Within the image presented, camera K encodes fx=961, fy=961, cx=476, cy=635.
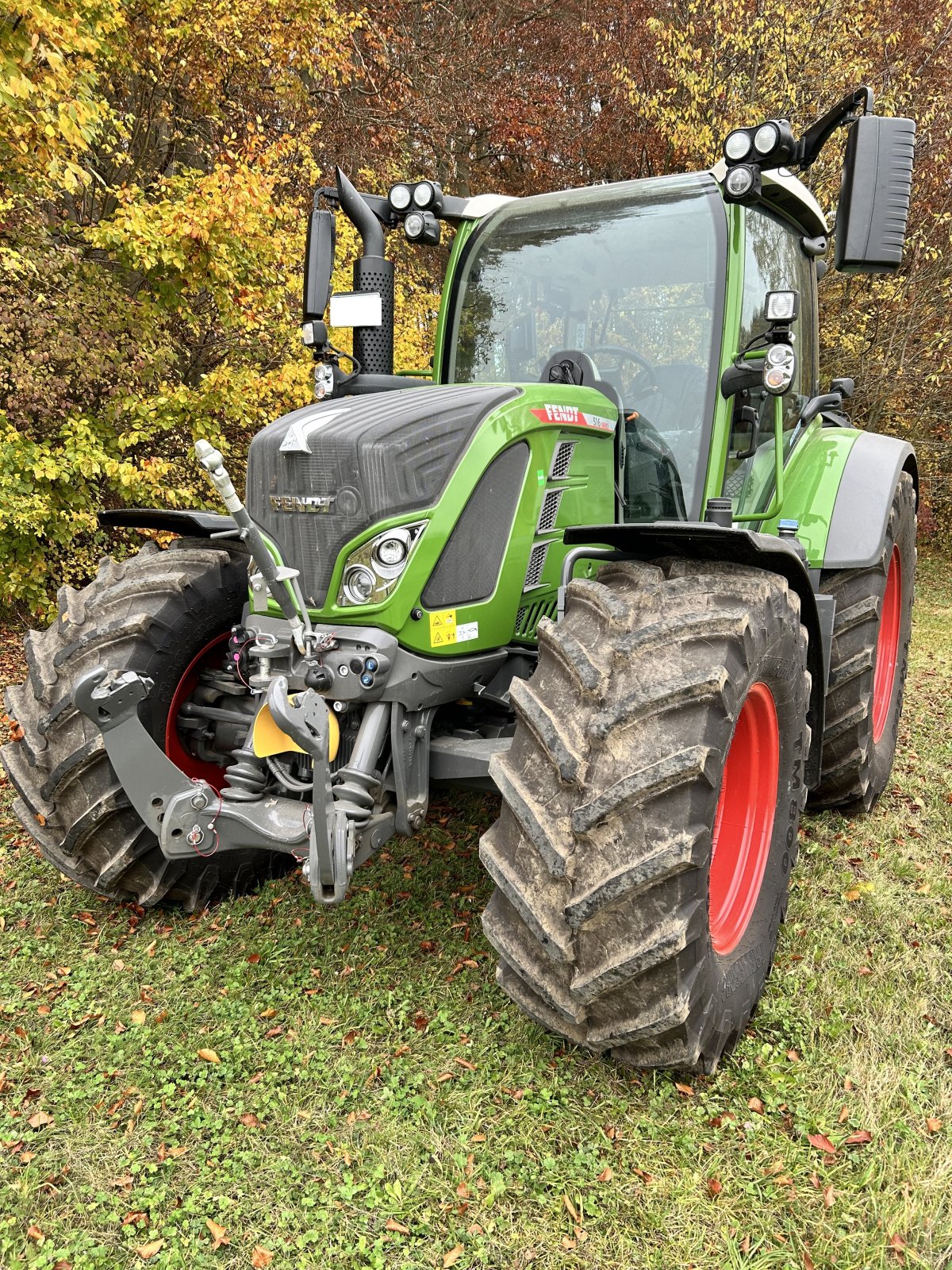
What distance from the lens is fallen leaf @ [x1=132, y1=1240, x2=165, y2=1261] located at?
6.89 ft

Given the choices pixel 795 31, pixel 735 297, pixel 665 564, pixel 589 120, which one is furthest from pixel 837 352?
pixel 665 564

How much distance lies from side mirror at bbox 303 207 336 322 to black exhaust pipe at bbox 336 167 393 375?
92mm

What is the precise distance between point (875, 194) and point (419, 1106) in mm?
2917

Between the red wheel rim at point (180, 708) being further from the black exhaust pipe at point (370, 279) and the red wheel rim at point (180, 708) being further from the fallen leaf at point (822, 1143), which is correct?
the fallen leaf at point (822, 1143)

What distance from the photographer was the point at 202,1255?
2098mm

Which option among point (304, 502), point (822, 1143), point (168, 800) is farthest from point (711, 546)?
point (168, 800)

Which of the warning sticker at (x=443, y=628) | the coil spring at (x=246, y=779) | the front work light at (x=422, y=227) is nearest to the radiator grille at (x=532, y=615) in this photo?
the warning sticker at (x=443, y=628)

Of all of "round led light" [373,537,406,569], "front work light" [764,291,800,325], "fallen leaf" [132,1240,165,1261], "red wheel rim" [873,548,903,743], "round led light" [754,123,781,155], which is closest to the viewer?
"fallen leaf" [132,1240,165,1261]

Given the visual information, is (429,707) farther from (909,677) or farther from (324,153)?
(324,153)

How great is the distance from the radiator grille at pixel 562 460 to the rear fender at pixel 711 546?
1.13 ft

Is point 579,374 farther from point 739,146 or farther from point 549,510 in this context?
point 739,146

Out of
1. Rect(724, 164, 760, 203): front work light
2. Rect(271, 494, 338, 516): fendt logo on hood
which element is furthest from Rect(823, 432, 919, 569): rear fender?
Rect(271, 494, 338, 516): fendt logo on hood

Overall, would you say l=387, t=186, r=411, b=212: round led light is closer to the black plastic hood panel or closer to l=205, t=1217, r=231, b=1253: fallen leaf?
the black plastic hood panel

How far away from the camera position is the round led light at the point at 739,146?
10.4ft
